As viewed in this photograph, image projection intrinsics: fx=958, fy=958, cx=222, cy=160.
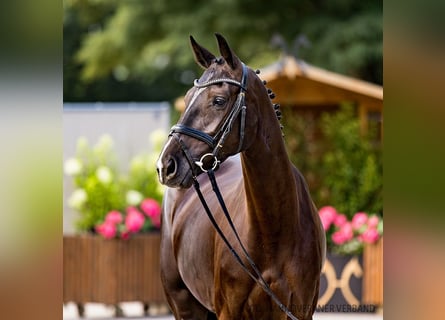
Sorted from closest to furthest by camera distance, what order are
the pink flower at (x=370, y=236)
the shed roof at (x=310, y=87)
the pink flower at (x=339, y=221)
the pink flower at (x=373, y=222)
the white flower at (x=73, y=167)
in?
the pink flower at (x=370, y=236)
the pink flower at (x=373, y=222)
the pink flower at (x=339, y=221)
the white flower at (x=73, y=167)
the shed roof at (x=310, y=87)

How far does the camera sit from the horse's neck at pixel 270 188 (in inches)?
161

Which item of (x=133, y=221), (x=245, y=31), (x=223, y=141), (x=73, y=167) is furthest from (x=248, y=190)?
(x=245, y=31)

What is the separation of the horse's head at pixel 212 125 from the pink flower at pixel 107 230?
242 inches

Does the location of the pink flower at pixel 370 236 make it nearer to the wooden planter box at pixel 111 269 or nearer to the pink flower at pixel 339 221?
the pink flower at pixel 339 221

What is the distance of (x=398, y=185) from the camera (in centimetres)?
175

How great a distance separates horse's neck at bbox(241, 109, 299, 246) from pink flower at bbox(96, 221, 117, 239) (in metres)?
5.91

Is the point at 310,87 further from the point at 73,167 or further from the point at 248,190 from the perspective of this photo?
the point at 248,190

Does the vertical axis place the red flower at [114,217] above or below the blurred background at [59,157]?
below

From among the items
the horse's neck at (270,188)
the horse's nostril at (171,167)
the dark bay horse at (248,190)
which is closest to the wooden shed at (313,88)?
the dark bay horse at (248,190)

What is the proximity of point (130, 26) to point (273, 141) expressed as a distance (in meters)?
18.4

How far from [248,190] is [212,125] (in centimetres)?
51

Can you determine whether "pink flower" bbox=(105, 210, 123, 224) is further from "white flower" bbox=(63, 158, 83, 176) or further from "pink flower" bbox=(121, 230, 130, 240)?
"white flower" bbox=(63, 158, 83, 176)

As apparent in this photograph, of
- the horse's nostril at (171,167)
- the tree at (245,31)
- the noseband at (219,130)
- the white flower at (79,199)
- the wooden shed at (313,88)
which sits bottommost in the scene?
the white flower at (79,199)

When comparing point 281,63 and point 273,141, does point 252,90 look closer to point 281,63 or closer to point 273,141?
point 273,141
